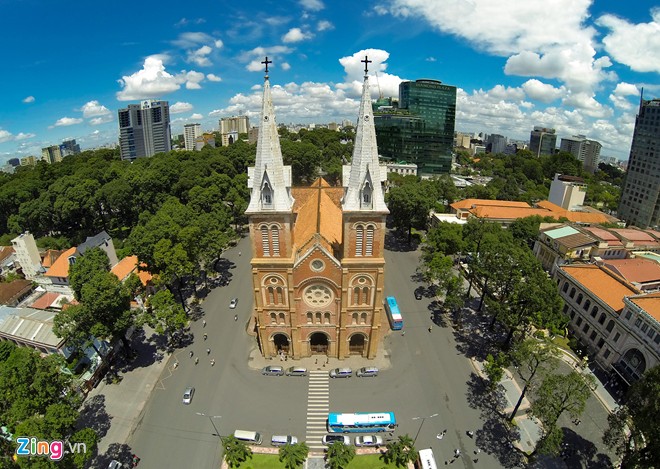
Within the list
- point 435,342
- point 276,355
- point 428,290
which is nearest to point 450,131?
point 428,290

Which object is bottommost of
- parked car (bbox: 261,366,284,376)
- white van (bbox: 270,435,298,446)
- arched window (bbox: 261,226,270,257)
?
white van (bbox: 270,435,298,446)

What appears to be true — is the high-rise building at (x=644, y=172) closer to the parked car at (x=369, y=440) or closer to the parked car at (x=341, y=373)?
the parked car at (x=341, y=373)

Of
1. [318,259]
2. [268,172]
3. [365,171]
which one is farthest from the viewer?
[318,259]

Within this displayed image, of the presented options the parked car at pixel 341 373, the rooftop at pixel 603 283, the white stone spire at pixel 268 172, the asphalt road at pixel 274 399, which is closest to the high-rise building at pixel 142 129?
the asphalt road at pixel 274 399

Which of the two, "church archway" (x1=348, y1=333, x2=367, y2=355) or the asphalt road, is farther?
"church archway" (x1=348, y1=333, x2=367, y2=355)

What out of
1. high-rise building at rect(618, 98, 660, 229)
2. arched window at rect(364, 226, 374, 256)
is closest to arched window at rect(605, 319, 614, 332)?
arched window at rect(364, 226, 374, 256)

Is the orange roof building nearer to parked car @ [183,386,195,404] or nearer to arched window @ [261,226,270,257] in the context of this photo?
arched window @ [261,226,270,257]

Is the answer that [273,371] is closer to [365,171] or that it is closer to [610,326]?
[365,171]

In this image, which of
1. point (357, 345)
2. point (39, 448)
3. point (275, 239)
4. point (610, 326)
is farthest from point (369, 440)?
point (610, 326)
